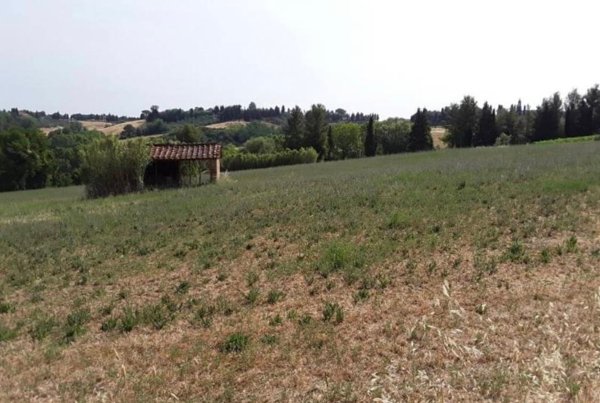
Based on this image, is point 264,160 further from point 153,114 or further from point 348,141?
point 153,114

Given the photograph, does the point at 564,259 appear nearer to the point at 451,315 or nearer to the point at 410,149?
the point at 451,315

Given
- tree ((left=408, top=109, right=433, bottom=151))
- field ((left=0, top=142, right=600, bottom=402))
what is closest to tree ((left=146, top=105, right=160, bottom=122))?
tree ((left=408, top=109, right=433, bottom=151))

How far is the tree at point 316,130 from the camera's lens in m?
76.8

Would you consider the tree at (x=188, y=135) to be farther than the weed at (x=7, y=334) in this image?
Yes

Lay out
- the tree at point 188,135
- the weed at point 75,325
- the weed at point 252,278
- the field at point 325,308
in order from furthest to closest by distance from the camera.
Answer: the tree at point 188,135 → the weed at point 252,278 → the weed at point 75,325 → the field at point 325,308

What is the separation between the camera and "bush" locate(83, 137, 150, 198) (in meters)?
27.2

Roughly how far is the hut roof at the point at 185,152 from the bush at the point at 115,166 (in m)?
1.16

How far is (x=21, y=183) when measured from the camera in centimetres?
6712

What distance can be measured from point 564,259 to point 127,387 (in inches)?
277

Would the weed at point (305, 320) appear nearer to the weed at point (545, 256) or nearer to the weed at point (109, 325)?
the weed at point (109, 325)

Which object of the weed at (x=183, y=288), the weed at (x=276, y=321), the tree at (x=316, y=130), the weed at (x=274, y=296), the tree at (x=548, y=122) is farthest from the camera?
the tree at (x=316, y=130)

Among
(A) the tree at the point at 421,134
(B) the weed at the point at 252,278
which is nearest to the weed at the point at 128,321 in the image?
(B) the weed at the point at 252,278

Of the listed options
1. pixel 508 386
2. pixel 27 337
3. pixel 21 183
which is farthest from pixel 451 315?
pixel 21 183

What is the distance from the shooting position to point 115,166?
89.7 feet
